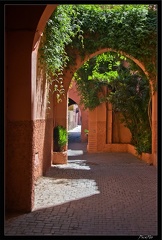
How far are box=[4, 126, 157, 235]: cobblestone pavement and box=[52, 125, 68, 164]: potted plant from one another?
214 centimetres

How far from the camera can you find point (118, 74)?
48.4 ft

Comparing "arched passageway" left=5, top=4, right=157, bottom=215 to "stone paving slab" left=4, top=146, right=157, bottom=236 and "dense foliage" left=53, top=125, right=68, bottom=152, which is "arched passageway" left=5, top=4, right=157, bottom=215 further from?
"dense foliage" left=53, top=125, right=68, bottom=152

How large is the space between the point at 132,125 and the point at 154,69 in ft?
13.1

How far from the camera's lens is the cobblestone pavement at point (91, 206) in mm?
4359

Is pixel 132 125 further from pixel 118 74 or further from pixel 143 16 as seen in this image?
pixel 143 16

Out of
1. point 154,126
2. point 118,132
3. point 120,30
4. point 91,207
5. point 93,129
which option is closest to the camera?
point 91,207

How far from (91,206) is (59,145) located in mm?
5750

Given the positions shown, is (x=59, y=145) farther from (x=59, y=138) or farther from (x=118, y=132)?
(x=118, y=132)

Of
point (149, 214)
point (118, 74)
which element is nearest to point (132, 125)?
point (118, 74)

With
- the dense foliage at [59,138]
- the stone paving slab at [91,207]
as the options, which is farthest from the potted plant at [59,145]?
the stone paving slab at [91,207]

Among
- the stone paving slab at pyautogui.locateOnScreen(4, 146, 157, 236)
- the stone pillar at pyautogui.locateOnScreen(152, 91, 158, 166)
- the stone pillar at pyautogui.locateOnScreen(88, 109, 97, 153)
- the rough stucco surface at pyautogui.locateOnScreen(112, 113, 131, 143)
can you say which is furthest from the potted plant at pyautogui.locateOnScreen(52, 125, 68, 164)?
the rough stucco surface at pyautogui.locateOnScreen(112, 113, 131, 143)

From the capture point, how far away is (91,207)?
555cm

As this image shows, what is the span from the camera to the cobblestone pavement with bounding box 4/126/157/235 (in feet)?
14.3

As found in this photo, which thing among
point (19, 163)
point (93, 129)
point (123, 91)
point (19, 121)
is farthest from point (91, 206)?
point (93, 129)
